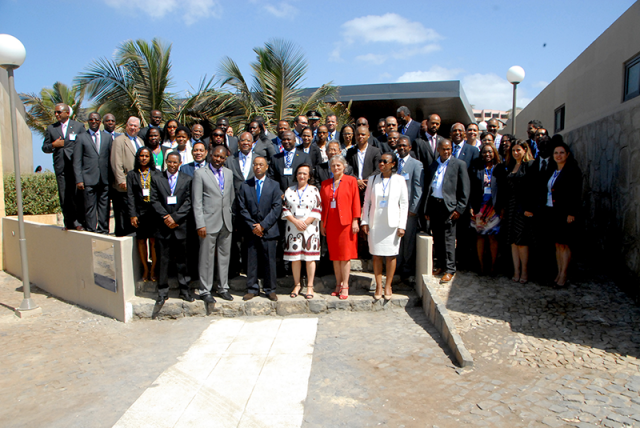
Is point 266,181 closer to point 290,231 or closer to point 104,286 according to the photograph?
point 290,231

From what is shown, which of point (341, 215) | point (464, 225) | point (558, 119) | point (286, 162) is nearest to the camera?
point (341, 215)

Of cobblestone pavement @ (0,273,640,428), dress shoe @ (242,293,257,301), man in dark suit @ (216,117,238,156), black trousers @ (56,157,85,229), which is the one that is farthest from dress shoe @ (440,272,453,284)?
black trousers @ (56,157,85,229)

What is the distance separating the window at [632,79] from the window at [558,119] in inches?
137

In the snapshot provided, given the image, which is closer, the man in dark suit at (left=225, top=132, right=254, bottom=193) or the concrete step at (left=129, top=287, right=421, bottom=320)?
the concrete step at (left=129, top=287, right=421, bottom=320)

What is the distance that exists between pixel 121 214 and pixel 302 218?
2994 mm

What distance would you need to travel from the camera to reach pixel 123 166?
23.9 feet

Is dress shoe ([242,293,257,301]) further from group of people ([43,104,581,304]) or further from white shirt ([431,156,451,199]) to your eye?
white shirt ([431,156,451,199])

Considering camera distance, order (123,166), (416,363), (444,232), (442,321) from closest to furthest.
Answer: (416,363), (442,321), (444,232), (123,166)

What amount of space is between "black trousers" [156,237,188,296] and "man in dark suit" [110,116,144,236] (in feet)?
2.96

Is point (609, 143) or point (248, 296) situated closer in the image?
point (248, 296)

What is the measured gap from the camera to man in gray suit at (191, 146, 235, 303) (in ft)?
21.1

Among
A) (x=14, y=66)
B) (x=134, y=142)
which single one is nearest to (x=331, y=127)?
(x=134, y=142)

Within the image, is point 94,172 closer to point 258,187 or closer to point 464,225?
point 258,187

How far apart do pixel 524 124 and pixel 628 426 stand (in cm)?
1355
